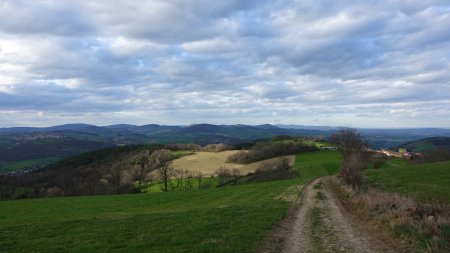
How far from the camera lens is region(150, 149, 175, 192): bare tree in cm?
10381

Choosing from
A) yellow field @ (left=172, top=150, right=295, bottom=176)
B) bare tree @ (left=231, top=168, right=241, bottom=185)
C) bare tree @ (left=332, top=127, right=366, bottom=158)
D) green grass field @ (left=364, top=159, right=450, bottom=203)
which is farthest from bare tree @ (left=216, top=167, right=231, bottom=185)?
green grass field @ (left=364, top=159, right=450, bottom=203)

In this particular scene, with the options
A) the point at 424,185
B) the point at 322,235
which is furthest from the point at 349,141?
the point at 322,235

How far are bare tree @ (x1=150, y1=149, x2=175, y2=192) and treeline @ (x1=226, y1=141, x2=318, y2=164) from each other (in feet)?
76.9

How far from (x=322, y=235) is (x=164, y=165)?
94.9 meters

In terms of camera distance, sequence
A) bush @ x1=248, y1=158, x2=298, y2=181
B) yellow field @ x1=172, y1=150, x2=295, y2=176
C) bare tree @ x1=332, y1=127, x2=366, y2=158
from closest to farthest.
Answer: bare tree @ x1=332, y1=127, x2=366, y2=158, bush @ x1=248, y1=158, x2=298, y2=181, yellow field @ x1=172, y1=150, x2=295, y2=176

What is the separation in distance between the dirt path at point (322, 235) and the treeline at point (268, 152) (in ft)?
354

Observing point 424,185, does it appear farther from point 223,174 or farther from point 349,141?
point 223,174

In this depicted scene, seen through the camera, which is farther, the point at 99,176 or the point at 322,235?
the point at 99,176

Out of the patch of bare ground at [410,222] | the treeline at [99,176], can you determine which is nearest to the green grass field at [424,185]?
the patch of bare ground at [410,222]

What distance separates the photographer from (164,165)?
110m

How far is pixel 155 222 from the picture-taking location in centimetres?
2300

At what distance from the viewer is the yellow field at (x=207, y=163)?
120725 millimetres

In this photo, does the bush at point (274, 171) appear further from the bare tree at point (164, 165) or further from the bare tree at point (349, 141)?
the bare tree at point (164, 165)

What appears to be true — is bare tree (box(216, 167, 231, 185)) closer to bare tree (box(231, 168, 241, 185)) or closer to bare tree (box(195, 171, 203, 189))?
bare tree (box(231, 168, 241, 185))
